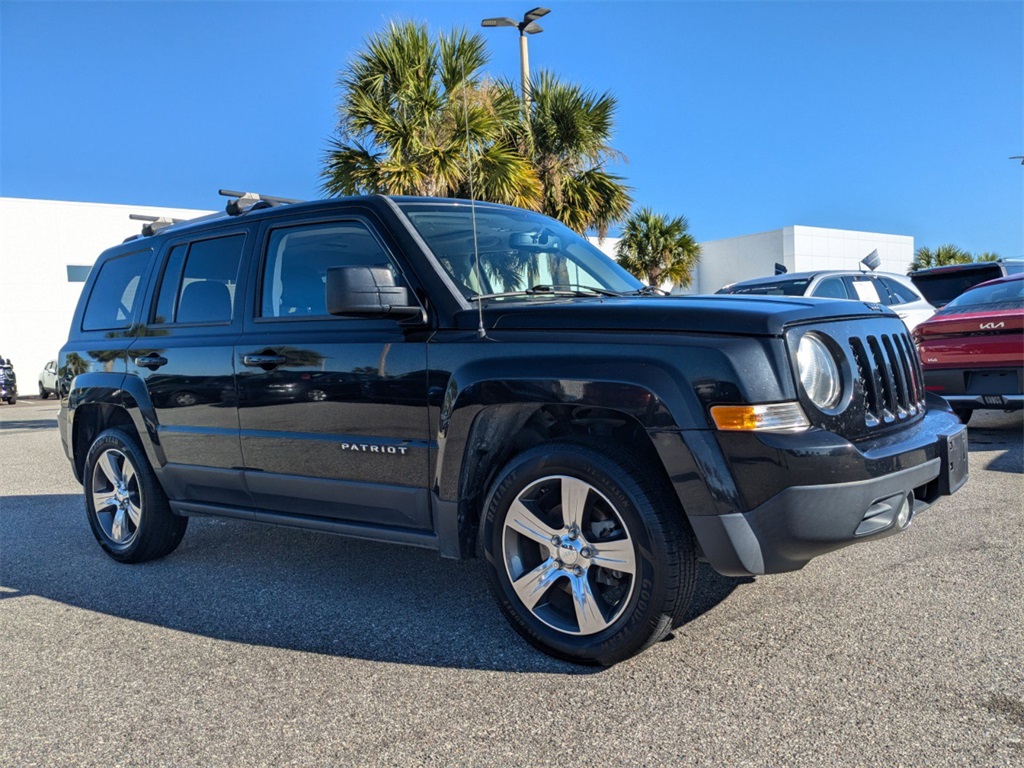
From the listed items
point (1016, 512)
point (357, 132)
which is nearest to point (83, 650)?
point (1016, 512)

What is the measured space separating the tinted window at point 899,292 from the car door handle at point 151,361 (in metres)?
9.01

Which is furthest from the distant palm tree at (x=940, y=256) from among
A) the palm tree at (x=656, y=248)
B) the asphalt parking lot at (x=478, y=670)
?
the asphalt parking lot at (x=478, y=670)

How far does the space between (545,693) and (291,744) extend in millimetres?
873

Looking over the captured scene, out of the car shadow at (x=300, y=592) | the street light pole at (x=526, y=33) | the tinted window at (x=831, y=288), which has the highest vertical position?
the street light pole at (x=526, y=33)

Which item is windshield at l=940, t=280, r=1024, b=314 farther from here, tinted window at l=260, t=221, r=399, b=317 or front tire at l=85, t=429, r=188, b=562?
front tire at l=85, t=429, r=188, b=562

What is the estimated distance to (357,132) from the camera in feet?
44.3

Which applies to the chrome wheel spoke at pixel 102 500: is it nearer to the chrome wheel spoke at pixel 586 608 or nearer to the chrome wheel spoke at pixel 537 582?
the chrome wheel spoke at pixel 537 582

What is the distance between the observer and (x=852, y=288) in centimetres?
1062

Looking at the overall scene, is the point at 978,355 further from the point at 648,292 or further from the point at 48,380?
the point at 48,380

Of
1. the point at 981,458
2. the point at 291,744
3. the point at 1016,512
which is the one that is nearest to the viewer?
the point at 291,744

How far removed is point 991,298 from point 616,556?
6668 mm

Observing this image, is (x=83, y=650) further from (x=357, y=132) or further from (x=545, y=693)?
(x=357, y=132)

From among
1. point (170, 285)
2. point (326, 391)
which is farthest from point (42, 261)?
point (326, 391)

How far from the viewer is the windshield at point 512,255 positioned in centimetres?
399
